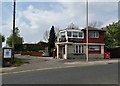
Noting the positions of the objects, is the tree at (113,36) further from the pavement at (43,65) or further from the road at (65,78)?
the road at (65,78)

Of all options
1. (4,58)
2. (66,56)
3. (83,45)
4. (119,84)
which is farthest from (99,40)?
(119,84)

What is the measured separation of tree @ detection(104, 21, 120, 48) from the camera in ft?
214

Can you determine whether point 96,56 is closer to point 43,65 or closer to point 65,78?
point 43,65

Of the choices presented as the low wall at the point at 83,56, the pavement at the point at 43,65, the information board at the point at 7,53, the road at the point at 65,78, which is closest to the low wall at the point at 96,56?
the low wall at the point at 83,56

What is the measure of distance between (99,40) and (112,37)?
2022cm

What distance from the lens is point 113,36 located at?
7019cm

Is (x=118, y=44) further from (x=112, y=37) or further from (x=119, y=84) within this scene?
(x=119, y=84)

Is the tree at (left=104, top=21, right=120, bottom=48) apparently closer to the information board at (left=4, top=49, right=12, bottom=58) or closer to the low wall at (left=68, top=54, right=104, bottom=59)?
the low wall at (left=68, top=54, right=104, bottom=59)

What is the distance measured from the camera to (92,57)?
158ft

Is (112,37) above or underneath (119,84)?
above

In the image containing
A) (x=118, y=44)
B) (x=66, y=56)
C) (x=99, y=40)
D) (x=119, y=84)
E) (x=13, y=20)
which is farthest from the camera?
(x=118, y=44)

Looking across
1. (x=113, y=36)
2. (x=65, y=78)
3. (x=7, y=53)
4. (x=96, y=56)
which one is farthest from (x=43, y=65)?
(x=113, y=36)

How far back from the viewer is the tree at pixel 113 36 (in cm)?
6528

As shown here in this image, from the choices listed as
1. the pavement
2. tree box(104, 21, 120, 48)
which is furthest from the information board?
tree box(104, 21, 120, 48)
